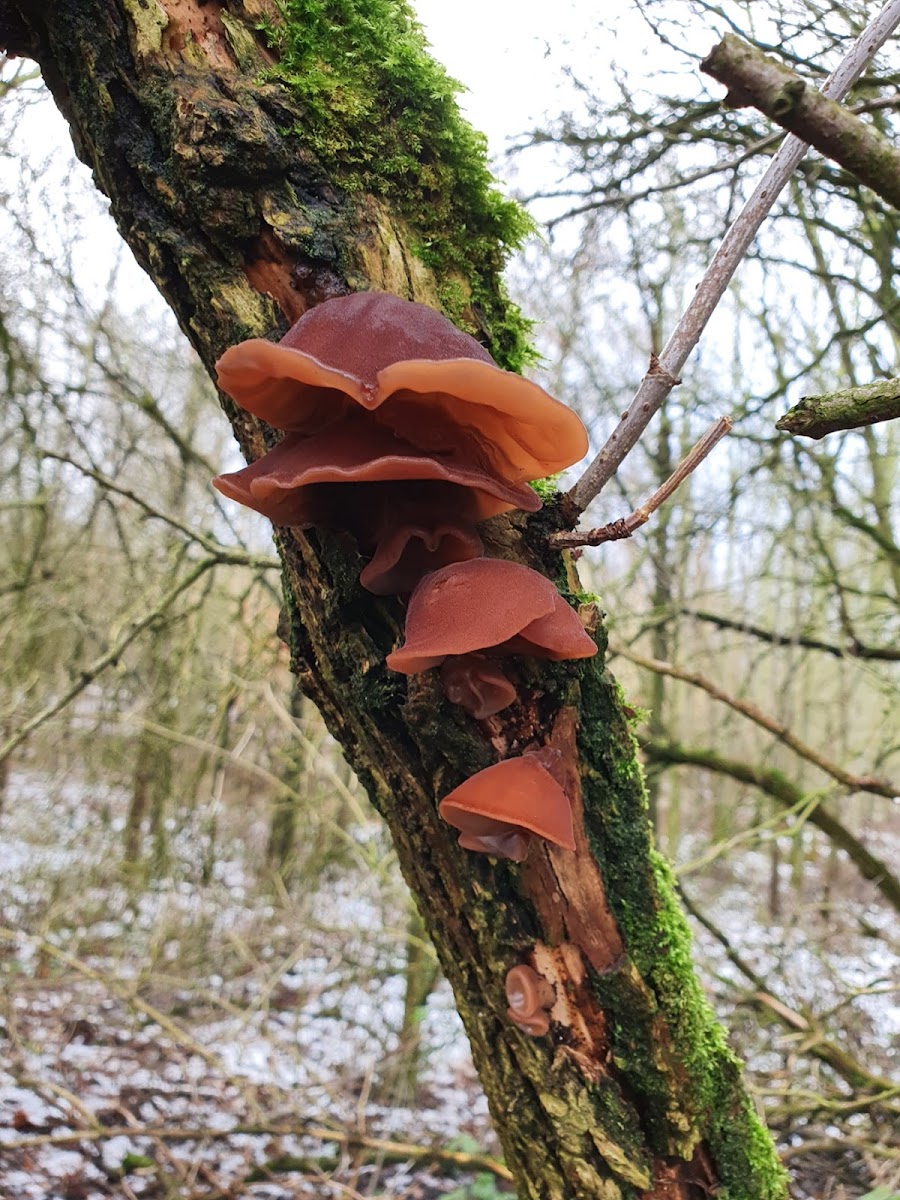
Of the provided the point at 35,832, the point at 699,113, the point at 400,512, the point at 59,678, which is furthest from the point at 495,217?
the point at 35,832

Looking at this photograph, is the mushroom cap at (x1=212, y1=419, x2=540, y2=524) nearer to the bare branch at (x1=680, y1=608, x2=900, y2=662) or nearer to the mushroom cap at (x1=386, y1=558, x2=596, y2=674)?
the mushroom cap at (x1=386, y1=558, x2=596, y2=674)

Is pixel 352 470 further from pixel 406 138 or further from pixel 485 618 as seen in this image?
pixel 406 138

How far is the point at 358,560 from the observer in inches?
47.5

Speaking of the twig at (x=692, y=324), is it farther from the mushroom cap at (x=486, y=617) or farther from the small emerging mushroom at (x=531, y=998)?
the small emerging mushroom at (x=531, y=998)

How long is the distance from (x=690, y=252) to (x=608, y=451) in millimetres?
3936

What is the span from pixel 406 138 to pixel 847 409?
0.84 meters

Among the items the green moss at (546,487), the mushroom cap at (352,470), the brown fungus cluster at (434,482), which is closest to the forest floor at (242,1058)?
the brown fungus cluster at (434,482)

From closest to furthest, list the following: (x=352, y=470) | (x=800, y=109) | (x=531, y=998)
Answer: (x=800, y=109)
(x=352, y=470)
(x=531, y=998)

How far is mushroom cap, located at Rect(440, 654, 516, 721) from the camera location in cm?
115

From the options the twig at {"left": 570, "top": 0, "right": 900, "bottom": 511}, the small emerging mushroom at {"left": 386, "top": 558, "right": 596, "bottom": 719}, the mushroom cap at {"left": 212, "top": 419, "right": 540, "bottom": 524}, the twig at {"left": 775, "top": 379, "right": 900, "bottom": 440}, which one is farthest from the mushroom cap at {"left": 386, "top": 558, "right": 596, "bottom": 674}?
the twig at {"left": 775, "top": 379, "right": 900, "bottom": 440}

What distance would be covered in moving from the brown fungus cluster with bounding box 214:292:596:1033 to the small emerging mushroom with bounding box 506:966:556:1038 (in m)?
0.21

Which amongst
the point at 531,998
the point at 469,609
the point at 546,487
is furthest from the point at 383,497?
the point at 531,998

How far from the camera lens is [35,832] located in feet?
21.2

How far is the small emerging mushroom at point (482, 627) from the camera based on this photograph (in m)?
1.06
